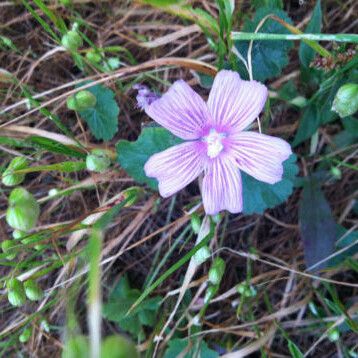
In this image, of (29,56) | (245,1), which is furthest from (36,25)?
(245,1)

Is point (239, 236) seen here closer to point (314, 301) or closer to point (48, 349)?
point (314, 301)

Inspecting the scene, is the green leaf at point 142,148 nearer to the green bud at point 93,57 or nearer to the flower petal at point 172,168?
the flower petal at point 172,168

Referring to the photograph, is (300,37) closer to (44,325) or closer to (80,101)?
(80,101)

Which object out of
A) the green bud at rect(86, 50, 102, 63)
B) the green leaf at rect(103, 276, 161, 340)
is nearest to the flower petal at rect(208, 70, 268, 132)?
the green bud at rect(86, 50, 102, 63)

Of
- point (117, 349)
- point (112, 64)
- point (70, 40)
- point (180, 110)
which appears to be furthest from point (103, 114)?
point (117, 349)

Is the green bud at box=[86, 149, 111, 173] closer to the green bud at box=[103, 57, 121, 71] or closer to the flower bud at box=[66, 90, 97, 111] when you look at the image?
the flower bud at box=[66, 90, 97, 111]

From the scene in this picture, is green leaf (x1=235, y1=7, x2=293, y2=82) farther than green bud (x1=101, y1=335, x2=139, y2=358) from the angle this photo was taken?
Yes
